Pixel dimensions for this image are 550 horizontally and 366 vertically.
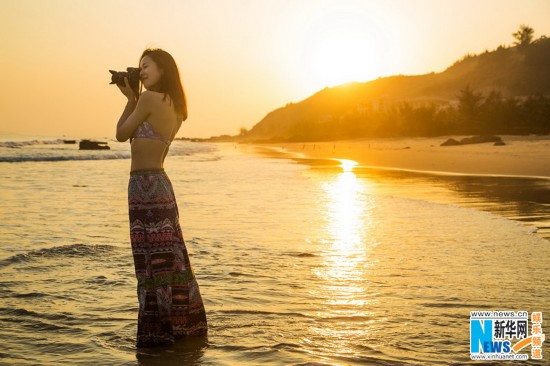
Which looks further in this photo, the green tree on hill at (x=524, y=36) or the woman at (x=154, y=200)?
the green tree on hill at (x=524, y=36)

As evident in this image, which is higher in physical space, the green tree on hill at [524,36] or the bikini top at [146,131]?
the green tree on hill at [524,36]

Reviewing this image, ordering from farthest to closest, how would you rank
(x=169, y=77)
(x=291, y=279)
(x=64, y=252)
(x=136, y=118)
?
(x=64, y=252) < (x=291, y=279) < (x=169, y=77) < (x=136, y=118)

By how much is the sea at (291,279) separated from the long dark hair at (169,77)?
1.82 metres

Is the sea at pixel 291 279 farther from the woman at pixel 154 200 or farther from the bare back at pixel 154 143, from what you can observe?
the bare back at pixel 154 143

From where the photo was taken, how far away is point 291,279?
634 cm

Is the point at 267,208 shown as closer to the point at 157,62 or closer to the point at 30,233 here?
the point at 30,233

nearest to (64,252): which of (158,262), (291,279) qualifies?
(291,279)

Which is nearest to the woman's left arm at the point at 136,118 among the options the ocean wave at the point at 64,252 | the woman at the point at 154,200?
the woman at the point at 154,200

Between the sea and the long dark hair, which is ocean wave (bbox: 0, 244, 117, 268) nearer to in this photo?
the sea

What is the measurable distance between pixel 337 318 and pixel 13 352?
249cm

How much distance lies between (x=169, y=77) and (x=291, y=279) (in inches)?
112

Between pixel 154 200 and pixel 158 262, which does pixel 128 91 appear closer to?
pixel 154 200

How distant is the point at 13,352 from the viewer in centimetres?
418

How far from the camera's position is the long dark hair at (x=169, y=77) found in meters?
4.33
